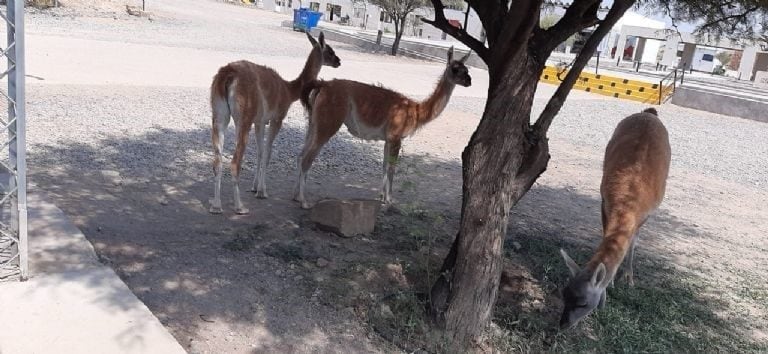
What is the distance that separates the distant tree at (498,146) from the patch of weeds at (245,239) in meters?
1.59

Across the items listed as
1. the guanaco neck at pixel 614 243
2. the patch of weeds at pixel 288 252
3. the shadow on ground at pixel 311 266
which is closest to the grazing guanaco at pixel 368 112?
the shadow on ground at pixel 311 266

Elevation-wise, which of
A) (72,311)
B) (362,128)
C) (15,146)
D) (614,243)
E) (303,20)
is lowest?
(72,311)

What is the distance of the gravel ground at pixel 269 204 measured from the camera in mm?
4379

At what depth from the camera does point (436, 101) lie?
7102 mm

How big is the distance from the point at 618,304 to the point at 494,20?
8.11 feet

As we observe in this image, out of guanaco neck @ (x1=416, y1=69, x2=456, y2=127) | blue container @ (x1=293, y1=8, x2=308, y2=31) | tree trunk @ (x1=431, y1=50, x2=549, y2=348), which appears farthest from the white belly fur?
blue container @ (x1=293, y1=8, x2=308, y2=31)

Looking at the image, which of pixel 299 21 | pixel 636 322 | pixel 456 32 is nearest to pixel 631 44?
pixel 299 21

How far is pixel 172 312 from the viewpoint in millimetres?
4168

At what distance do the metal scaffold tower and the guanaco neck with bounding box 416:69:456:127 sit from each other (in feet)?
13.6

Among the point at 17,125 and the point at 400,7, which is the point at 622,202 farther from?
the point at 400,7

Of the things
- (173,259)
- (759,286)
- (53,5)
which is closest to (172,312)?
(173,259)

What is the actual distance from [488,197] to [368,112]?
104 inches

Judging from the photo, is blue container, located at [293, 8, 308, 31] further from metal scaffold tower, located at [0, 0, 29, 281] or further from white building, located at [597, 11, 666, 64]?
metal scaffold tower, located at [0, 0, 29, 281]

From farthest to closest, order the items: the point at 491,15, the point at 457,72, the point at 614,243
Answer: the point at 457,72 → the point at 491,15 → the point at 614,243
